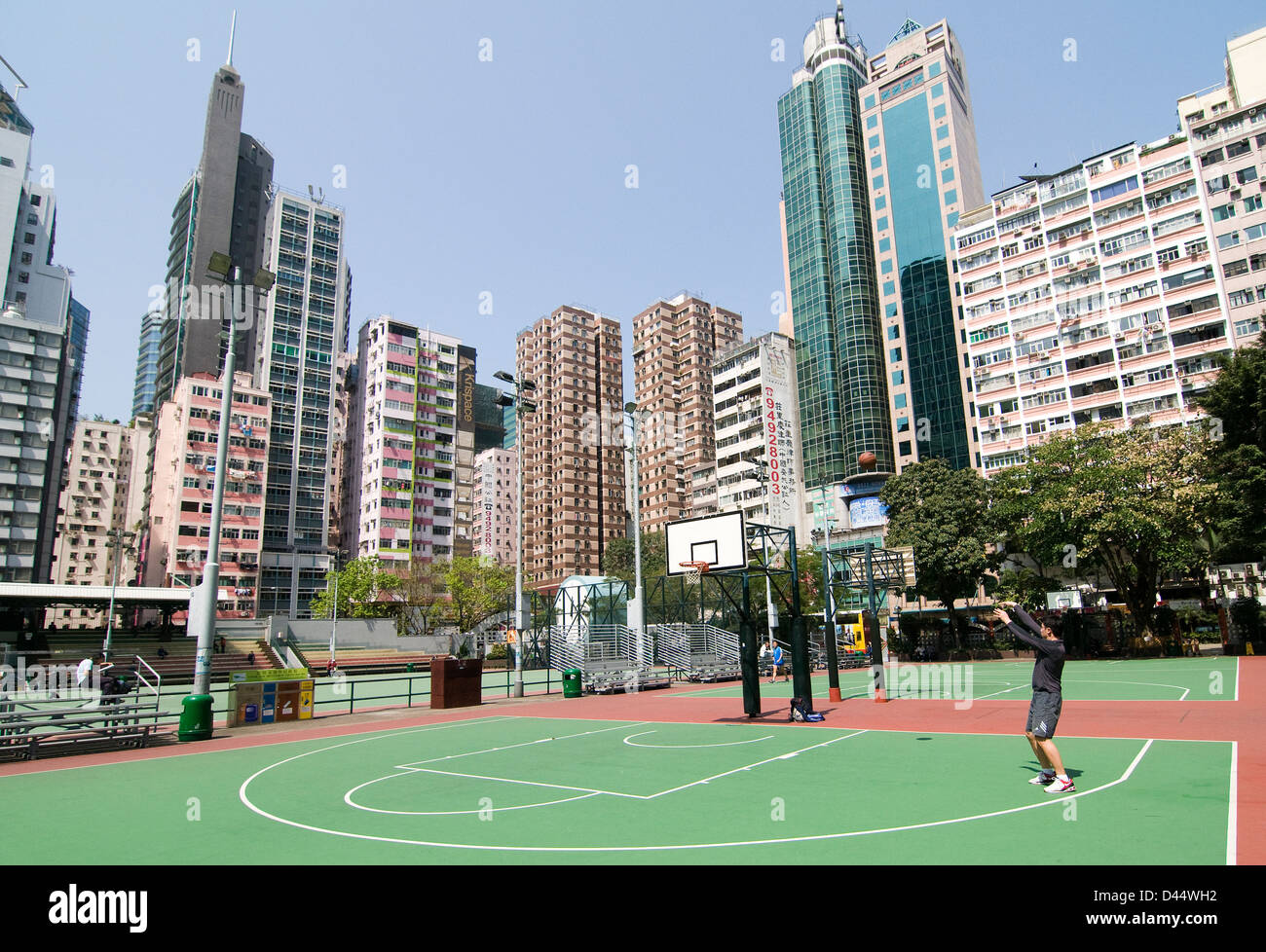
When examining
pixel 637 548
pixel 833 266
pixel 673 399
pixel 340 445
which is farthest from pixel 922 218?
pixel 340 445

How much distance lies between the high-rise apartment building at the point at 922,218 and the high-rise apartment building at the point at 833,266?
2046 millimetres

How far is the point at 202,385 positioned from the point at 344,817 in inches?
3275

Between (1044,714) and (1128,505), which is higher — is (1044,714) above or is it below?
below

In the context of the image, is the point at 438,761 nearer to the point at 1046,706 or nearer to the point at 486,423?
the point at 1046,706

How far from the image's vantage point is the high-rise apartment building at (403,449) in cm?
9375

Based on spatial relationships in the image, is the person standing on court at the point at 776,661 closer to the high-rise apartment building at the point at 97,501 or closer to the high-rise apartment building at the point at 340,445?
the high-rise apartment building at the point at 340,445

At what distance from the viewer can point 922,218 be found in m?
86.2

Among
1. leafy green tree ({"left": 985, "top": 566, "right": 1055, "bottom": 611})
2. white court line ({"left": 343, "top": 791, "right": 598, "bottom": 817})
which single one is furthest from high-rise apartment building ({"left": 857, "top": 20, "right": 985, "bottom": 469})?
white court line ({"left": 343, "top": 791, "right": 598, "bottom": 817})

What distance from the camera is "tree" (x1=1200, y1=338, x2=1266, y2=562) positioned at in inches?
1407

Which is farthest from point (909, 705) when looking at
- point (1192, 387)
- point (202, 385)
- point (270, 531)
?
point (270, 531)

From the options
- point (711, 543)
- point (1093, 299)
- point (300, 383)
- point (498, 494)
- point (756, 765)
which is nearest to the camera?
point (756, 765)

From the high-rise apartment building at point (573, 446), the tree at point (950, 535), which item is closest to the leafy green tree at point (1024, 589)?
the tree at point (950, 535)

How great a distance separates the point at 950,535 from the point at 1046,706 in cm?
4333
